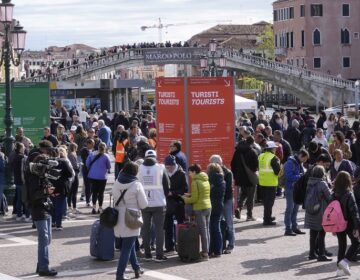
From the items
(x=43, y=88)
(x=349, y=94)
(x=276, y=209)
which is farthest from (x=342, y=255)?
(x=349, y=94)

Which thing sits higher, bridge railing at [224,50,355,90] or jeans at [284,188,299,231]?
bridge railing at [224,50,355,90]

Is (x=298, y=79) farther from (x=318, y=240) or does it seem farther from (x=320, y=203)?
(x=320, y=203)

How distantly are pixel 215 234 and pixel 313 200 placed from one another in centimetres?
168

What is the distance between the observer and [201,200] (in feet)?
49.5

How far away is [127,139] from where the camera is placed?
2314cm

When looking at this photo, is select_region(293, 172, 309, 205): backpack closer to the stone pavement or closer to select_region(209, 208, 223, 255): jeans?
the stone pavement

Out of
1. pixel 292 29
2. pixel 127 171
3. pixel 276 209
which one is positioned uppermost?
pixel 292 29

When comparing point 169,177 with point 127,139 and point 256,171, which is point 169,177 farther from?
point 127,139

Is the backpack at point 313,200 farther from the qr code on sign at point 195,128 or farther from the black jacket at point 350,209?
the qr code on sign at point 195,128

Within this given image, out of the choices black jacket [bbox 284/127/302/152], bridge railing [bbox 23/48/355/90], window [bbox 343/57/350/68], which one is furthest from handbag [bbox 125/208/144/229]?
window [bbox 343/57/350/68]

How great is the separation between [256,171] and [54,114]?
945 inches

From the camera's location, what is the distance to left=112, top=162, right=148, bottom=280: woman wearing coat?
1319 centimetres

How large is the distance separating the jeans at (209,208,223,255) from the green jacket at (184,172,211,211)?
0.51 metres

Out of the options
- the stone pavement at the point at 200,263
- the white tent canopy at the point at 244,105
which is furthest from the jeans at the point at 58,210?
the white tent canopy at the point at 244,105
